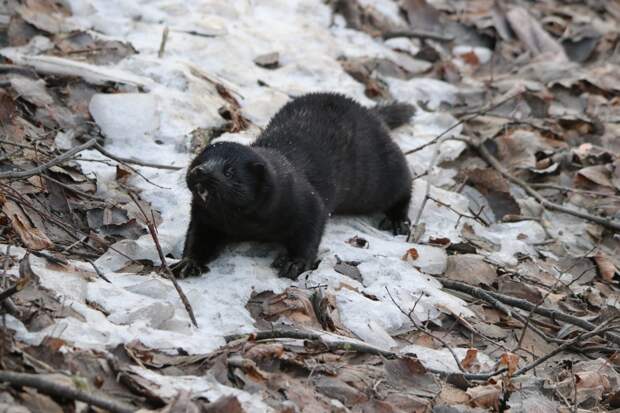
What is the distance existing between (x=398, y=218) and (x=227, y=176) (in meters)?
1.71

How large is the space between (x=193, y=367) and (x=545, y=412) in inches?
60.0

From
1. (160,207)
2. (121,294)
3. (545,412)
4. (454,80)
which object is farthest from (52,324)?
(454,80)

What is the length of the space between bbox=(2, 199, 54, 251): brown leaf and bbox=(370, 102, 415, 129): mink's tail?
2.77m

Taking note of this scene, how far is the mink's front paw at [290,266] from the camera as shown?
4.66 metres

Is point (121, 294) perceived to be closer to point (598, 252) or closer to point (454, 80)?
point (598, 252)

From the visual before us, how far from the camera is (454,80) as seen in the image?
7.65 meters

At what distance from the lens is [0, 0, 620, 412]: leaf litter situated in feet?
11.8

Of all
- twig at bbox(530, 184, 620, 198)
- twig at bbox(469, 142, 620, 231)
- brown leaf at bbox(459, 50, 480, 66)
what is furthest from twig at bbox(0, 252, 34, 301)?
brown leaf at bbox(459, 50, 480, 66)

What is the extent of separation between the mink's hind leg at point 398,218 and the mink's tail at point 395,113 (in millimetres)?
720

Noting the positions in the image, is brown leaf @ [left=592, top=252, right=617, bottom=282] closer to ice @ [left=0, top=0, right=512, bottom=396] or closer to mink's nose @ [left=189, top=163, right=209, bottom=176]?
ice @ [left=0, top=0, right=512, bottom=396]

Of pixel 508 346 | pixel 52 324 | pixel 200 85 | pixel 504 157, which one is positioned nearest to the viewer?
pixel 52 324

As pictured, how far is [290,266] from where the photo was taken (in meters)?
4.70

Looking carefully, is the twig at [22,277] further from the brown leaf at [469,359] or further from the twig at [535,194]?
the twig at [535,194]

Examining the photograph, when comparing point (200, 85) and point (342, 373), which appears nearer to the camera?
point (342, 373)
